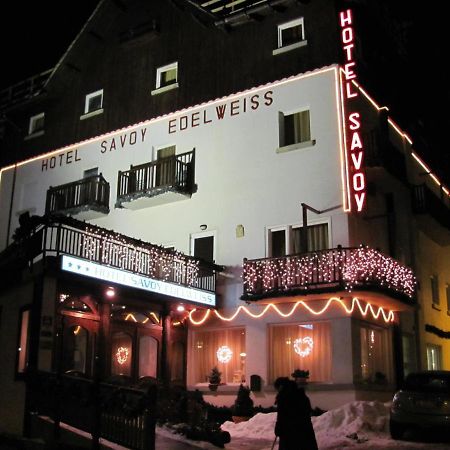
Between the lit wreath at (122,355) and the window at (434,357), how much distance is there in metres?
12.1

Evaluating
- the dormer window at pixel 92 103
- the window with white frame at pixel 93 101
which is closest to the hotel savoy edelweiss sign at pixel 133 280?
the dormer window at pixel 92 103

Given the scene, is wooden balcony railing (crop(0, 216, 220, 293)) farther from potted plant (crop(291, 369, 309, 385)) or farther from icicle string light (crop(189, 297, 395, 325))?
potted plant (crop(291, 369, 309, 385))

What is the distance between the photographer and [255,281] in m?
20.3

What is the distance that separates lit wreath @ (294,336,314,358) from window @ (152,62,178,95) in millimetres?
11075

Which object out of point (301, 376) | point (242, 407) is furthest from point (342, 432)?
point (242, 407)

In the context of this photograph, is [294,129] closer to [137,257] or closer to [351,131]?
[351,131]

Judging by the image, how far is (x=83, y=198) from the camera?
25.2 m

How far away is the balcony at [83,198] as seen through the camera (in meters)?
24.8

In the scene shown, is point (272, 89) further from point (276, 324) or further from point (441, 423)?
point (441, 423)

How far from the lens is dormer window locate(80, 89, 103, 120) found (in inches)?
1071

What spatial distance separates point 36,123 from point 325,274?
17209 millimetres

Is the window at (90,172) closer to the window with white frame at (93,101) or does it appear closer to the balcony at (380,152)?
the window with white frame at (93,101)

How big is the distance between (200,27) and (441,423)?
17.3m

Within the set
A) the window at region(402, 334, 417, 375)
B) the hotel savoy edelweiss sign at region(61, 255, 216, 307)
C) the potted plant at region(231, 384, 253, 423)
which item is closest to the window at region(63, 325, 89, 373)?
the hotel savoy edelweiss sign at region(61, 255, 216, 307)
